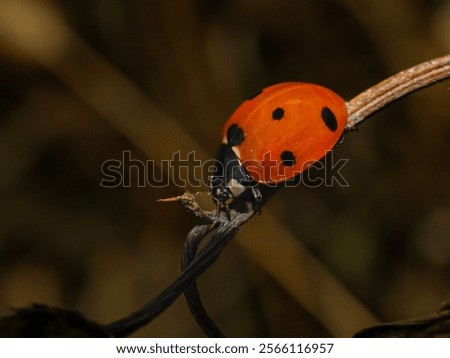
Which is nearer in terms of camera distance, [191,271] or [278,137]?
[191,271]

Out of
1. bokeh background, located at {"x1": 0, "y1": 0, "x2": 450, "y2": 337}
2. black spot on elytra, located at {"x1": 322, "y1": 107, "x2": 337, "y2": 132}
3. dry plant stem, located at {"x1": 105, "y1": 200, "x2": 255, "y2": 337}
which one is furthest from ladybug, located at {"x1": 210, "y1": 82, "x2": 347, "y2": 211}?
bokeh background, located at {"x1": 0, "y1": 0, "x2": 450, "y2": 337}

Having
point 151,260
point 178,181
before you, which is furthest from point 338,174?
point 151,260

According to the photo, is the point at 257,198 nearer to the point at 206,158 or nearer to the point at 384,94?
the point at 384,94

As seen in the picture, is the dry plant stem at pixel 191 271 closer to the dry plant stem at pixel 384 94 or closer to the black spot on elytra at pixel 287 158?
the dry plant stem at pixel 384 94

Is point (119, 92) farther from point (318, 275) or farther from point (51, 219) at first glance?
point (318, 275)

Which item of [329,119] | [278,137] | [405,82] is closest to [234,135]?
[278,137]
